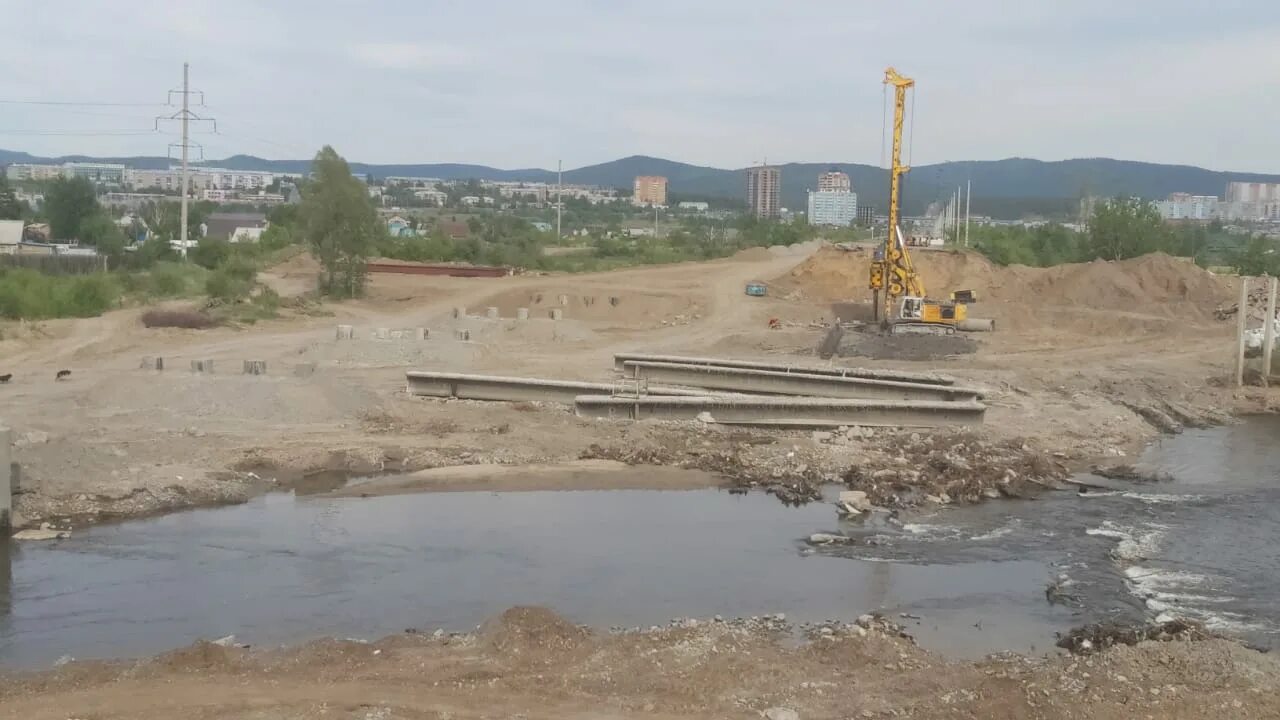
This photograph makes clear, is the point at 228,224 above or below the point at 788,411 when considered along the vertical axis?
above

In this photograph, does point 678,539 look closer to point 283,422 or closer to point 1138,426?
point 283,422

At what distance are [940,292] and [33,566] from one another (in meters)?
40.8

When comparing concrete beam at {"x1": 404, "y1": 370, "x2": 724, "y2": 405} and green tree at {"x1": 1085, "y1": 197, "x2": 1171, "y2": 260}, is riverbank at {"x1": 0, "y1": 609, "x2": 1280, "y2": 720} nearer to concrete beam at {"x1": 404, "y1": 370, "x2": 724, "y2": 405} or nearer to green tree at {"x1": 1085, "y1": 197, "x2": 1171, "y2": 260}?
concrete beam at {"x1": 404, "y1": 370, "x2": 724, "y2": 405}

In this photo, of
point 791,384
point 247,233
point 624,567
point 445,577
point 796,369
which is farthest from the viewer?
point 247,233

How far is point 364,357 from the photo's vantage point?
30.8m

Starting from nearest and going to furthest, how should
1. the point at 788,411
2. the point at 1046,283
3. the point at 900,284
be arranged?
1. the point at 788,411
2. the point at 900,284
3. the point at 1046,283

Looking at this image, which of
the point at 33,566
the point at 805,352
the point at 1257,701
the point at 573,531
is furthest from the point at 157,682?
the point at 805,352

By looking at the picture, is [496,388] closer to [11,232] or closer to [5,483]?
[5,483]

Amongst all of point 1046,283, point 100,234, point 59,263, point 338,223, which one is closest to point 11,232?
point 100,234

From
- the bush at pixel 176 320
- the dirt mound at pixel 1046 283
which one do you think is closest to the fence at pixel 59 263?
the bush at pixel 176 320

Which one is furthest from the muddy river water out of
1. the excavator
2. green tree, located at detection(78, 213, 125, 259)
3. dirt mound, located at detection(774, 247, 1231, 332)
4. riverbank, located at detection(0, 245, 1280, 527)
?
green tree, located at detection(78, 213, 125, 259)

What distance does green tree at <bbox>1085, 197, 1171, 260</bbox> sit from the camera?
5938cm

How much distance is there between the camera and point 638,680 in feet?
36.7

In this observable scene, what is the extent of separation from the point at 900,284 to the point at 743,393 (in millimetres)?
13277
